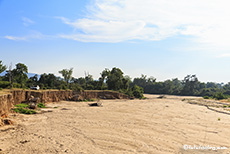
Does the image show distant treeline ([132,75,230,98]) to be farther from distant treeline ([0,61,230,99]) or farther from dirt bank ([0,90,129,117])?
dirt bank ([0,90,129,117])

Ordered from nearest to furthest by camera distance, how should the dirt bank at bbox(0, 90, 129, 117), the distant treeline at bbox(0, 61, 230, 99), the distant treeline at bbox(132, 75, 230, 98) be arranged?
the dirt bank at bbox(0, 90, 129, 117), the distant treeline at bbox(0, 61, 230, 99), the distant treeline at bbox(132, 75, 230, 98)

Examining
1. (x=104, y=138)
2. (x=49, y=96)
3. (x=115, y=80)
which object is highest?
(x=115, y=80)

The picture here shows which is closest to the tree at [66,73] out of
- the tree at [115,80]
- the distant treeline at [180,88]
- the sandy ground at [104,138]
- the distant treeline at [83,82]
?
the distant treeline at [83,82]

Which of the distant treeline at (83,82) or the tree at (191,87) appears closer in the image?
the distant treeline at (83,82)

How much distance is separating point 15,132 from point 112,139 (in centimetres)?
641

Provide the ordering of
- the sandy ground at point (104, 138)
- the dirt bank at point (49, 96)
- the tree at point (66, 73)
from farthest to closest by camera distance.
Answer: the tree at point (66, 73)
the dirt bank at point (49, 96)
the sandy ground at point (104, 138)

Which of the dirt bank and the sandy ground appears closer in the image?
the sandy ground

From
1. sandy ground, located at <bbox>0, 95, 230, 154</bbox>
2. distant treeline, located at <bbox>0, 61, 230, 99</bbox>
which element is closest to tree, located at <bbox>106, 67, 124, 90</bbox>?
distant treeline, located at <bbox>0, 61, 230, 99</bbox>

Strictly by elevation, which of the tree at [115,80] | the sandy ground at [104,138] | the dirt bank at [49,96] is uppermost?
the tree at [115,80]

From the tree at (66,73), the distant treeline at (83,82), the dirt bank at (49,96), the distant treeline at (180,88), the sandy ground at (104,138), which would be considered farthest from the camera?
A: the distant treeline at (180,88)

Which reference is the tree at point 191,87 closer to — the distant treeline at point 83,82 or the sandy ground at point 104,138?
the distant treeline at point 83,82

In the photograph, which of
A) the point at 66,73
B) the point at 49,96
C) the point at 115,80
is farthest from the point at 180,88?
the point at 49,96

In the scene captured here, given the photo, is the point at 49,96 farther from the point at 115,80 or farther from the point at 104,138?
the point at 115,80

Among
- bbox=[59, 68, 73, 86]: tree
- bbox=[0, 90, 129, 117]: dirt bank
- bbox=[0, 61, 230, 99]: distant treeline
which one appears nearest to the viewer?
bbox=[0, 90, 129, 117]: dirt bank
